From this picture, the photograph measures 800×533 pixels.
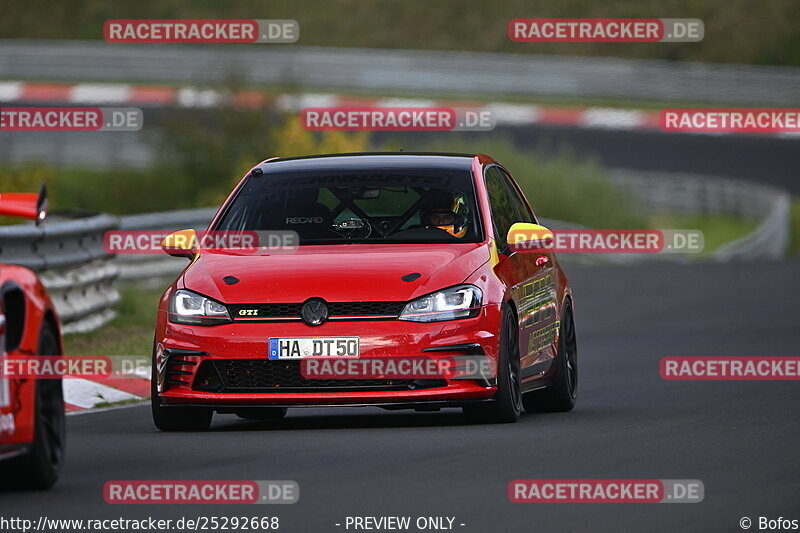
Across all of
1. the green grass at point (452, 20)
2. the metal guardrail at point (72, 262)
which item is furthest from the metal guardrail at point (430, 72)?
the metal guardrail at point (72, 262)

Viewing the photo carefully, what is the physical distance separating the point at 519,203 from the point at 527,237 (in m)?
1.50

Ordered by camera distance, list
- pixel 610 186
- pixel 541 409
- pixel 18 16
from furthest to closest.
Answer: pixel 18 16
pixel 610 186
pixel 541 409

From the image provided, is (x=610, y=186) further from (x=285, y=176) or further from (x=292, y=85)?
(x=285, y=176)

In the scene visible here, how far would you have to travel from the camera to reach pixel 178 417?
11445 millimetres

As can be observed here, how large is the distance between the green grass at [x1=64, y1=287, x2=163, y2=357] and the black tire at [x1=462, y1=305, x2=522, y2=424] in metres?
5.09

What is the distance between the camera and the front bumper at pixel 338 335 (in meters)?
10.9

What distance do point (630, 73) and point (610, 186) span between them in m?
11.8

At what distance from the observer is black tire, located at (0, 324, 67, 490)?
8.66 metres

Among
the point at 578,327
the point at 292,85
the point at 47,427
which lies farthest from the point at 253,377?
the point at 292,85

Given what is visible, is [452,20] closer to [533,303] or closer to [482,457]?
[533,303]

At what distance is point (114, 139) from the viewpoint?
36562 mm

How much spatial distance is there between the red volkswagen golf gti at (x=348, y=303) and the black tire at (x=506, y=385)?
0.04ft

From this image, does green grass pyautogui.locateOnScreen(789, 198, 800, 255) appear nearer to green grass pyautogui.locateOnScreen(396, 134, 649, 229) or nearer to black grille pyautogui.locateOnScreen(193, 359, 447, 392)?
green grass pyautogui.locateOnScreen(396, 134, 649, 229)

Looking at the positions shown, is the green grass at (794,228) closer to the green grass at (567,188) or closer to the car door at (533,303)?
the green grass at (567,188)
